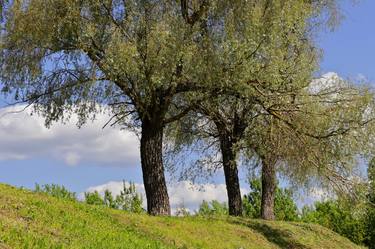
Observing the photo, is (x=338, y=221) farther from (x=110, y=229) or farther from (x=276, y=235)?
(x=110, y=229)

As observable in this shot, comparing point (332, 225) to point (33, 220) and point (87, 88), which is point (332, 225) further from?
point (33, 220)

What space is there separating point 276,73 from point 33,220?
431 inches

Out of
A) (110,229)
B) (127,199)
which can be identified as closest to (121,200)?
(127,199)

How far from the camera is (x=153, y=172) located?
2223cm

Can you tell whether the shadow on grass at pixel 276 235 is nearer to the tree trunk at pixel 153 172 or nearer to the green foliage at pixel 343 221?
the tree trunk at pixel 153 172

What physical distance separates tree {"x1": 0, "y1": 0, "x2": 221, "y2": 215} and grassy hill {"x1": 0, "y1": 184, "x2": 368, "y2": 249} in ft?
8.99

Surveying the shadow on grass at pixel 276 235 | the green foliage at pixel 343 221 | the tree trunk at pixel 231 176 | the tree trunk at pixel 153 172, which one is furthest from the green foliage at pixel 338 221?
the tree trunk at pixel 153 172

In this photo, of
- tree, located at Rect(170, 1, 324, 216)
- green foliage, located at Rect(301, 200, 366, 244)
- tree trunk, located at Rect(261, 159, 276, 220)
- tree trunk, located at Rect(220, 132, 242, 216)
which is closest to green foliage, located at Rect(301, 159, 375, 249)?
green foliage, located at Rect(301, 200, 366, 244)

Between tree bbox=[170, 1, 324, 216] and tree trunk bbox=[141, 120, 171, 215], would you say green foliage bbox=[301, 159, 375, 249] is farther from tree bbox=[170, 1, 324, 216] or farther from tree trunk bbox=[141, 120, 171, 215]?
tree trunk bbox=[141, 120, 171, 215]

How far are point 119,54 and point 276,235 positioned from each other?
37.0 ft

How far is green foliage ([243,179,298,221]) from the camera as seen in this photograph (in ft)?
139

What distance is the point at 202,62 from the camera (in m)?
20.9

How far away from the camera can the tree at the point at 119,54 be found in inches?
799

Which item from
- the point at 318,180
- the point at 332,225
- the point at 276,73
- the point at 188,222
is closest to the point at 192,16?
the point at 276,73
